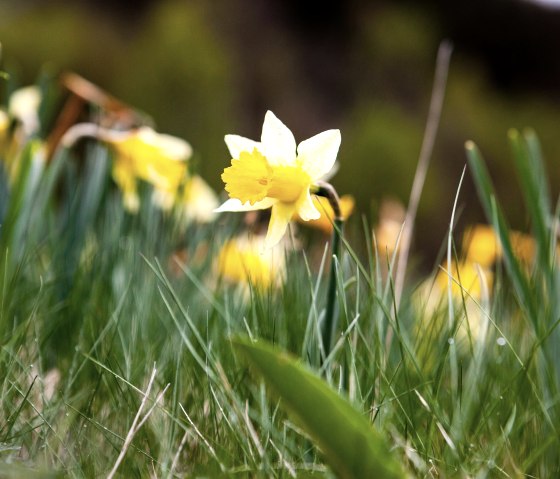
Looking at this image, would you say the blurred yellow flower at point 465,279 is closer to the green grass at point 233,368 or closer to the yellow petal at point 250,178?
the green grass at point 233,368

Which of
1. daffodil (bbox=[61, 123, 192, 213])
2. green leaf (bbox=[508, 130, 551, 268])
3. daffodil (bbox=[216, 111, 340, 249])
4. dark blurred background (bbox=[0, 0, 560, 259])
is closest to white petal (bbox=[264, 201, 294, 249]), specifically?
daffodil (bbox=[216, 111, 340, 249])

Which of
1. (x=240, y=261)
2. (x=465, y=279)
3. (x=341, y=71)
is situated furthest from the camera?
(x=341, y=71)

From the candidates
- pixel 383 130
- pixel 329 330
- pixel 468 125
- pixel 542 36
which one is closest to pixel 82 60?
pixel 383 130

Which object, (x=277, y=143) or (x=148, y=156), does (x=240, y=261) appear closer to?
(x=148, y=156)

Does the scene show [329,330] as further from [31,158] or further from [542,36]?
[542,36]

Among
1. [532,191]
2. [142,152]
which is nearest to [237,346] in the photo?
[532,191]

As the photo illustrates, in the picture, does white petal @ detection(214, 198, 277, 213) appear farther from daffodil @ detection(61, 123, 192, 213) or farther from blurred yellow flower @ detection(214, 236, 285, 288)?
daffodil @ detection(61, 123, 192, 213)
